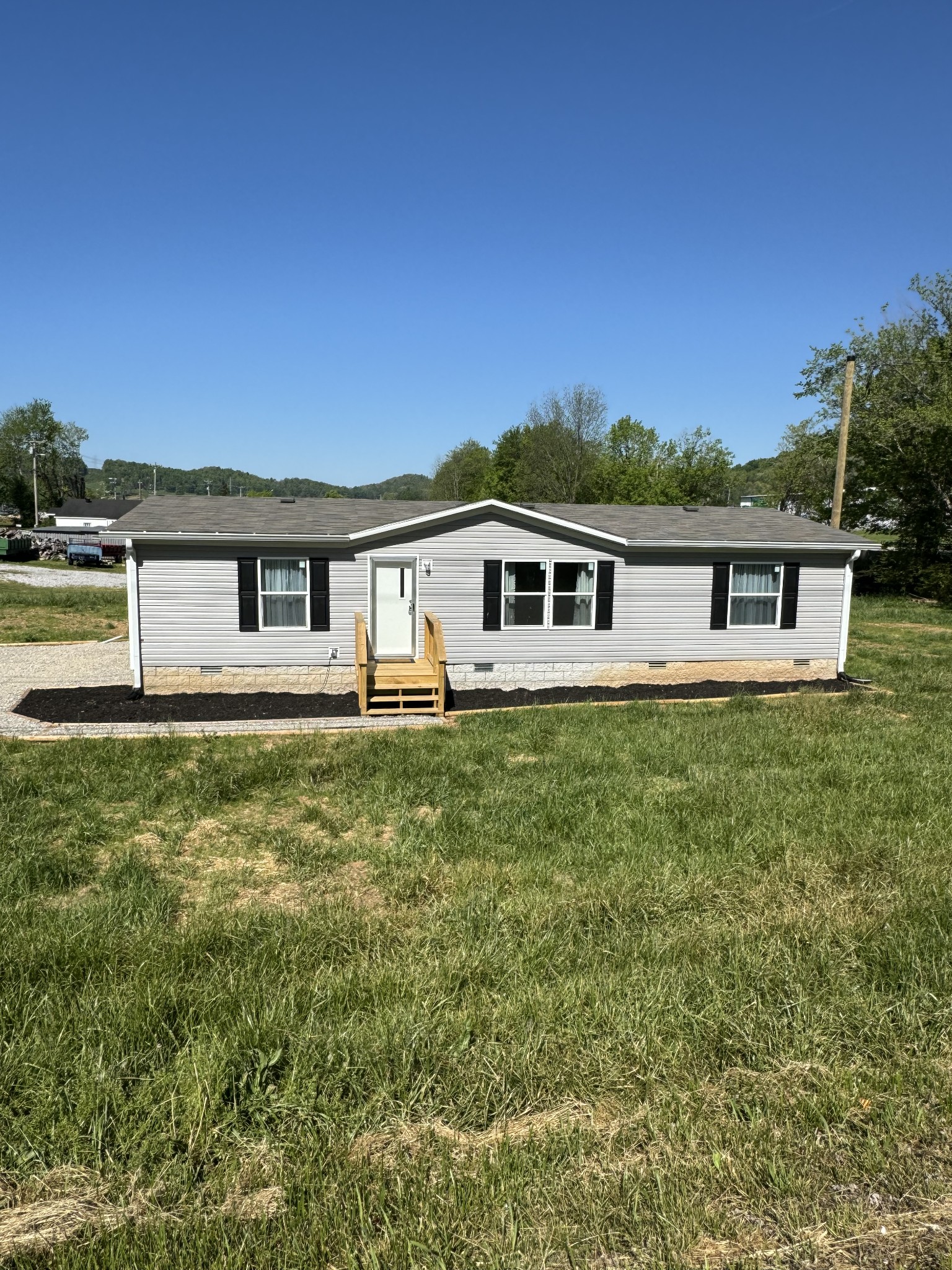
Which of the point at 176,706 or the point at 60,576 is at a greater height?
the point at 176,706

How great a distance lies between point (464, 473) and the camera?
3349 inches

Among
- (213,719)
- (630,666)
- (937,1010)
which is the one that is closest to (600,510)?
(630,666)

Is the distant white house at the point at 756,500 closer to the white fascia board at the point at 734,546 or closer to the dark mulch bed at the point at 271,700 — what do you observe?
the white fascia board at the point at 734,546

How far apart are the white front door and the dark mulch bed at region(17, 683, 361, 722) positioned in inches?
43.7

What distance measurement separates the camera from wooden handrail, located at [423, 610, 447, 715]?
12641 millimetres

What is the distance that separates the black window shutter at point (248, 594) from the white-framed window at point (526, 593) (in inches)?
170

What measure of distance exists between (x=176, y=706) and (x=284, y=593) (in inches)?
99.6

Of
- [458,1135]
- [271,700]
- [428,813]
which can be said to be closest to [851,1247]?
[458,1135]

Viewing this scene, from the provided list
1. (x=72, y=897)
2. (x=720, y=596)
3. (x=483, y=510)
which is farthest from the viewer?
(x=720, y=596)

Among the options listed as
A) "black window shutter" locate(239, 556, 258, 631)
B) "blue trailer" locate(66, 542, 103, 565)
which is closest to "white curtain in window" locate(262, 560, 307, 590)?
"black window shutter" locate(239, 556, 258, 631)

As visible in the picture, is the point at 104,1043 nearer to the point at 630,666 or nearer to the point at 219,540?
the point at 219,540

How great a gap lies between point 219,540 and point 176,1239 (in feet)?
36.9

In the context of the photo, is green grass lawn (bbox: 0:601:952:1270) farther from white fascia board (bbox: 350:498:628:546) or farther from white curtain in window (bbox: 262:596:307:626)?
white fascia board (bbox: 350:498:628:546)

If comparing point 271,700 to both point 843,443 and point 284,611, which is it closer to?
point 284,611
